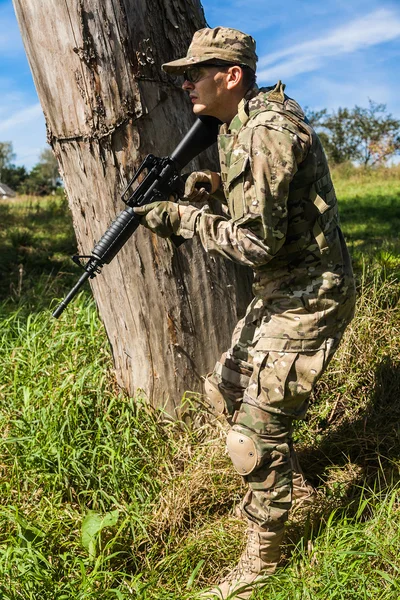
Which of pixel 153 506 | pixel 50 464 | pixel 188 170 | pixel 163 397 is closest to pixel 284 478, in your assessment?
pixel 153 506

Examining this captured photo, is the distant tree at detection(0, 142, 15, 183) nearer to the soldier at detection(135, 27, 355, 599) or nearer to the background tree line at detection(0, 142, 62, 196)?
the background tree line at detection(0, 142, 62, 196)

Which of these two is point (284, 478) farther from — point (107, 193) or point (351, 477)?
point (107, 193)

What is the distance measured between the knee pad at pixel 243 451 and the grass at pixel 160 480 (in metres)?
0.49

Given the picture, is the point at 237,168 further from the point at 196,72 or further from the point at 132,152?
the point at 132,152

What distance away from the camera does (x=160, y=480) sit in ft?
11.0

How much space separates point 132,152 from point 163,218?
61cm

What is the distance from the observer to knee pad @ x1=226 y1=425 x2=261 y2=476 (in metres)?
2.69

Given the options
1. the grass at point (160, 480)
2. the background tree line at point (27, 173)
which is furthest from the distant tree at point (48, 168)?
the grass at point (160, 480)

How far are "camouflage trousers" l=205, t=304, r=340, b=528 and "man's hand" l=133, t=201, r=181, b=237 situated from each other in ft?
1.92

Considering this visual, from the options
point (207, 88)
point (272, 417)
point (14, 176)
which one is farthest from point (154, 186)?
point (14, 176)

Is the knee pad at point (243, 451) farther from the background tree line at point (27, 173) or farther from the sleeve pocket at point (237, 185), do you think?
the background tree line at point (27, 173)

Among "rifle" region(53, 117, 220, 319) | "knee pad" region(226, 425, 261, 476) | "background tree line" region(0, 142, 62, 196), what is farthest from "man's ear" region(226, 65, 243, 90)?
"background tree line" region(0, 142, 62, 196)

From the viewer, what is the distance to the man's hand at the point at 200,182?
2.95 m

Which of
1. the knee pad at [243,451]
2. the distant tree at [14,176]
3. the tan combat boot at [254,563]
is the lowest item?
the tan combat boot at [254,563]
